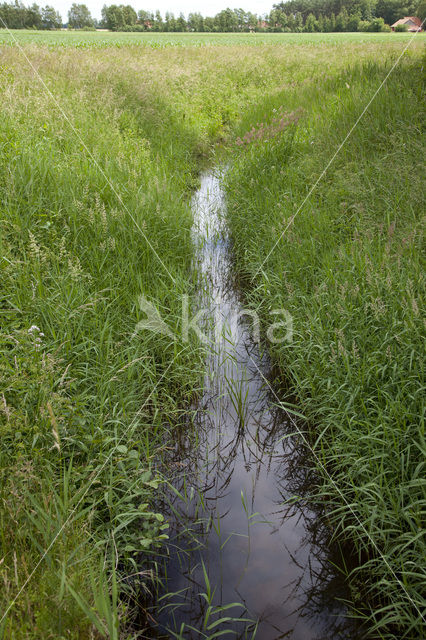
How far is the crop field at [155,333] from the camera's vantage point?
168cm

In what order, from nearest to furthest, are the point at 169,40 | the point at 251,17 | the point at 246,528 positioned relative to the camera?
the point at 246,528 < the point at 251,17 < the point at 169,40

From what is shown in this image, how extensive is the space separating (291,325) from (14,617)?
2.36m

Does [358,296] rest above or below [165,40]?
below

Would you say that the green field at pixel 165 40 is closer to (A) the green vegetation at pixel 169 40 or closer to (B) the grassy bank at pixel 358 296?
(A) the green vegetation at pixel 169 40

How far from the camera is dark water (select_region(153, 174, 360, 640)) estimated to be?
5.85ft

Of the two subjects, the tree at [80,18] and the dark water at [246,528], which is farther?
the tree at [80,18]

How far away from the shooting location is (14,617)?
1.32 meters

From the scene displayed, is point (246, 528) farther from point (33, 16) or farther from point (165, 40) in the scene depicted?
point (165, 40)

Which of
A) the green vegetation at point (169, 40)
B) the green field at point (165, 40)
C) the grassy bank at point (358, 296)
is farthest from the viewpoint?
the green field at point (165, 40)

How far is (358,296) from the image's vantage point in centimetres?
282

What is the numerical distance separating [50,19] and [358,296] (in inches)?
270

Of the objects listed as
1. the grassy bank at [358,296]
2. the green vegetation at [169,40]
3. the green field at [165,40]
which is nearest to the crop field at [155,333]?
the grassy bank at [358,296]

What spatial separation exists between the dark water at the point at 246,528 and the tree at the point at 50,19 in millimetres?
6395

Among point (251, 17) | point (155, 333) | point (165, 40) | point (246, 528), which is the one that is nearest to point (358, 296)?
point (155, 333)
